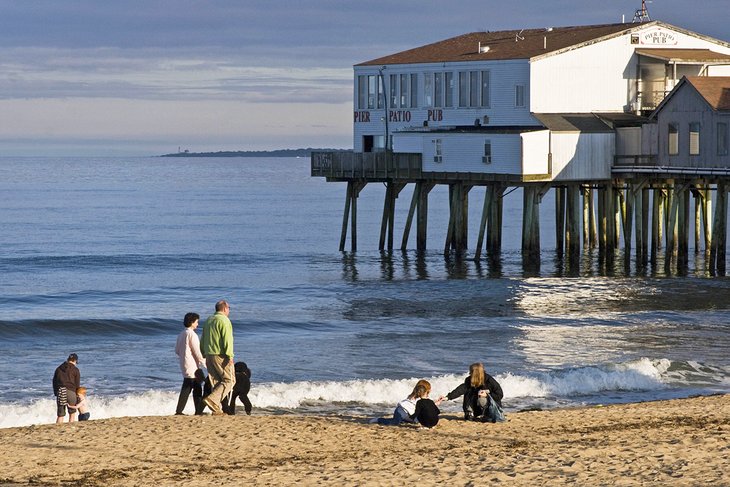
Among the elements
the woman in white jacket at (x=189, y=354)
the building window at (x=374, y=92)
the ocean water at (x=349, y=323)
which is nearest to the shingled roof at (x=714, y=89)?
the ocean water at (x=349, y=323)

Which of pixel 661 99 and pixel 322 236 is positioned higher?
pixel 661 99

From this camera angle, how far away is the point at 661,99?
4872 centimetres

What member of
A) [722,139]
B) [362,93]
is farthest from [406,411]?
[362,93]

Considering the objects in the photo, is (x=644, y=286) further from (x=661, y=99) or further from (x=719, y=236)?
(x=661, y=99)

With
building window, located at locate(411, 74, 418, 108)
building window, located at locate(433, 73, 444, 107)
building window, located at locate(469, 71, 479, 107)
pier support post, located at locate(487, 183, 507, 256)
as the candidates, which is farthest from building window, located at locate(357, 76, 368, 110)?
pier support post, located at locate(487, 183, 507, 256)

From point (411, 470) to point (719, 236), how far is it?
102ft

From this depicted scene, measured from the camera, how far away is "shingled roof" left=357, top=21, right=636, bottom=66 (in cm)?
4816

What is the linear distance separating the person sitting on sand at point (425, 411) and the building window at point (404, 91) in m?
32.9

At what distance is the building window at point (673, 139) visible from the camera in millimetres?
44750

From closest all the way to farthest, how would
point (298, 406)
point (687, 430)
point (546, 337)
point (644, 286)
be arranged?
1. point (687, 430)
2. point (298, 406)
3. point (546, 337)
4. point (644, 286)

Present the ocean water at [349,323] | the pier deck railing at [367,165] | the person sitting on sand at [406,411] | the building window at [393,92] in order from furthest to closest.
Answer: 1. the building window at [393,92]
2. the pier deck railing at [367,165]
3. the ocean water at [349,323]
4. the person sitting on sand at [406,411]

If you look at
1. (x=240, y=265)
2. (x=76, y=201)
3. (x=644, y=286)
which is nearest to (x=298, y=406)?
(x=644, y=286)

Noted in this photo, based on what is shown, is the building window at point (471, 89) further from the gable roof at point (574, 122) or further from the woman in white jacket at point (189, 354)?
the woman in white jacket at point (189, 354)

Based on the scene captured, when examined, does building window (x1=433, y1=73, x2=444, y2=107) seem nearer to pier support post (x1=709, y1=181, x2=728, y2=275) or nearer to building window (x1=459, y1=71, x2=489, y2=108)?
building window (x1=459, y1=71, x2=489, y2=108)
